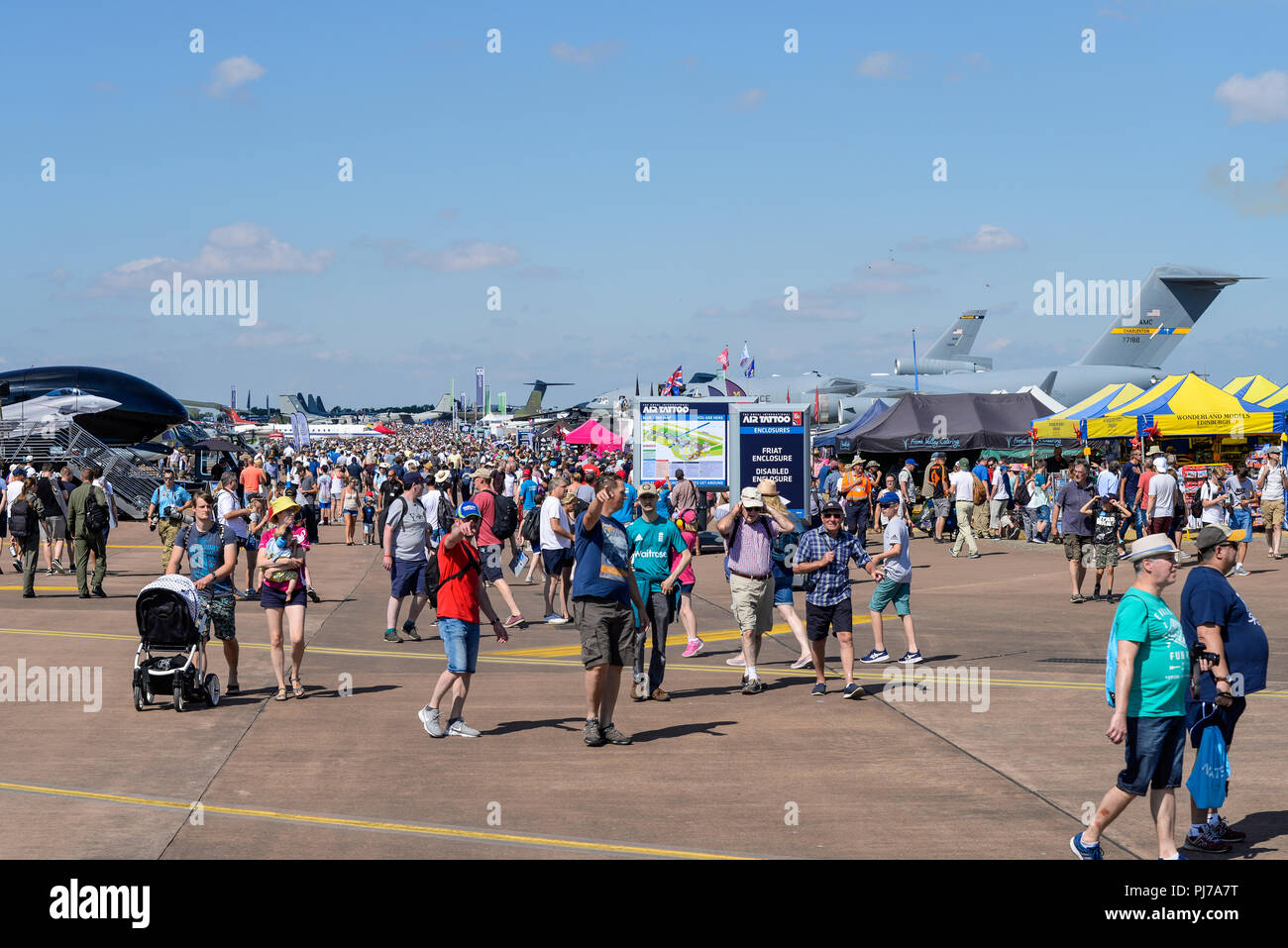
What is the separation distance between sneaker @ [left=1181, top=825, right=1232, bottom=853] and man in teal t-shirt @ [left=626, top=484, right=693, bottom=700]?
16.6ft

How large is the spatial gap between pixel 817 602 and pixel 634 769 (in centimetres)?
301

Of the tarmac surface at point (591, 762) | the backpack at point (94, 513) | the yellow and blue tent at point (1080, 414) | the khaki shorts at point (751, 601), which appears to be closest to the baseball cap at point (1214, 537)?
the tarmac surface at point (591, 762)

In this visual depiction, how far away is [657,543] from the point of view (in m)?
10.8

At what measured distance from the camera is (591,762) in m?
8.20

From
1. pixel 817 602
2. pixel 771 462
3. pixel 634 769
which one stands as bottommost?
pixel 634 769

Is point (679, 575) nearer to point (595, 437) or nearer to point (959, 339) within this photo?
point (595, 437)

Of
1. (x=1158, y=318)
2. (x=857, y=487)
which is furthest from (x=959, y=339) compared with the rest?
(x=857, y=487)

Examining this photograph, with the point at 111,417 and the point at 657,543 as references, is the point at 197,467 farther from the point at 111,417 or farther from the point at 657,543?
the point at 657,543

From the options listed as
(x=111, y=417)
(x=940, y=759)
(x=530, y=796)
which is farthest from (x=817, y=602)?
(x=111, y=417)

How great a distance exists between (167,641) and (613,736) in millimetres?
3775

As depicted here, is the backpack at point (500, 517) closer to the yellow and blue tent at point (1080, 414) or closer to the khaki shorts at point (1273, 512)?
the khaki shorts at point (1273, 512)

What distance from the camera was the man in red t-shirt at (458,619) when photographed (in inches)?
348

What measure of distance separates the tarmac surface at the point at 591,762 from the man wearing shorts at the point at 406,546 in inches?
25.4
